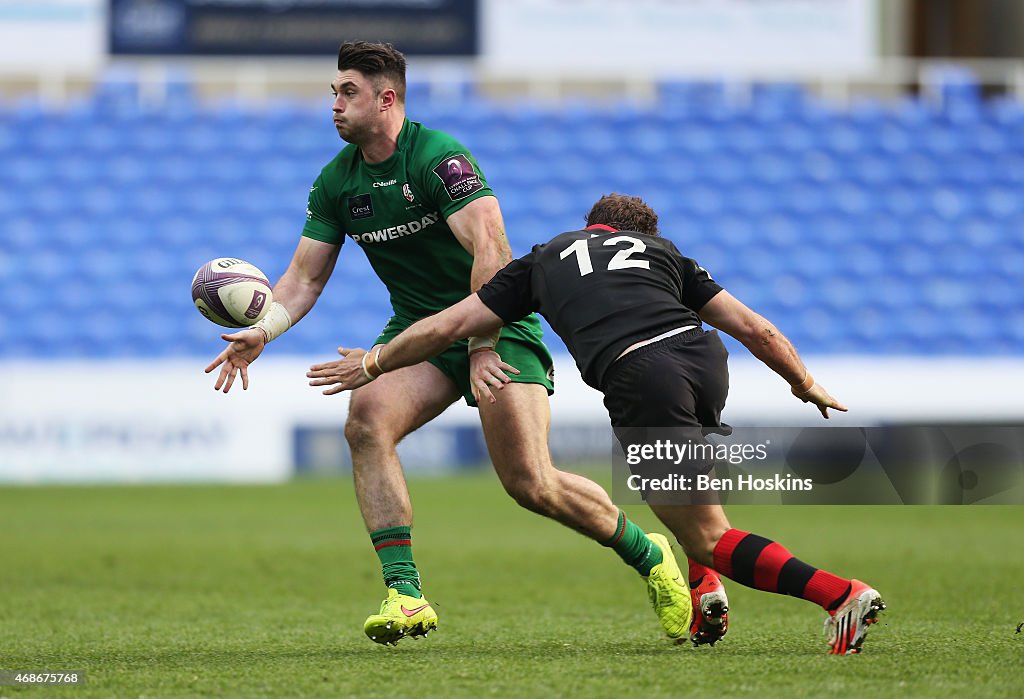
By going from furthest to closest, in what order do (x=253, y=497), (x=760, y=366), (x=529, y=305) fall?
(x=760, y=366)
(x=253, y=497)
(x=529, y=305)

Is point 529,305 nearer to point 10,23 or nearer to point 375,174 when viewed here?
point 375,174

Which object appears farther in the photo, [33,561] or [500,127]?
[500,127]

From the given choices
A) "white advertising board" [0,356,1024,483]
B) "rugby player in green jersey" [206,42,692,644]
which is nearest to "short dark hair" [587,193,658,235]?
"rugby player in green jersey" [206,42,692,644]

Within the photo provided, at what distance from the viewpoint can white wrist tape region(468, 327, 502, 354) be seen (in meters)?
5.39

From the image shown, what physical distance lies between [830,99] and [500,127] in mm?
5117

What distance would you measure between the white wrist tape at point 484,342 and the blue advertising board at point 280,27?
14276mm

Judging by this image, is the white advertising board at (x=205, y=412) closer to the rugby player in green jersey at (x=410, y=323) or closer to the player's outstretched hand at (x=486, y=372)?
the rugby player in green jersey at (x=410, y=323)

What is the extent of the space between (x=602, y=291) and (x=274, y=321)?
4.91 feet

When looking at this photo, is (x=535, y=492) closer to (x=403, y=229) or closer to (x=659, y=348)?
(x=659, y=348)

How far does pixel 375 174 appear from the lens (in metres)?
5.80

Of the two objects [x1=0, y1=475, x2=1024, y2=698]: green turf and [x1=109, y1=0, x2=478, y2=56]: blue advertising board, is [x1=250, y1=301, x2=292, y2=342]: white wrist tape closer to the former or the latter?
[x1=0, y1=475, x2=1024, y2=698]: green turf

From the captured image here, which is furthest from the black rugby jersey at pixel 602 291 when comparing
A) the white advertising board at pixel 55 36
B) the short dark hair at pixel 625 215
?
the white advertising board at pixel 55 36

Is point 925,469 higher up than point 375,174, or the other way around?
point 375,174

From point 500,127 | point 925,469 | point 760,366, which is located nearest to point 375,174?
point 925,469
